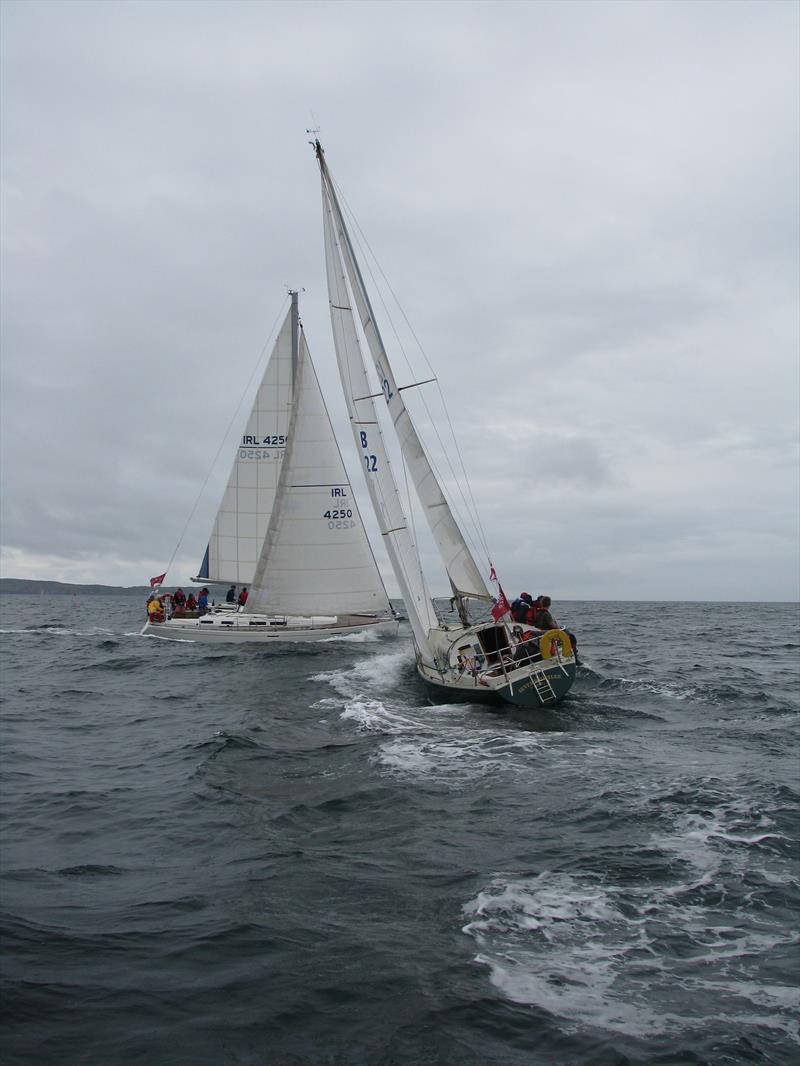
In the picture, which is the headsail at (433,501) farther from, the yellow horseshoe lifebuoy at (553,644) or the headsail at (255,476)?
the headsail at (255,476)

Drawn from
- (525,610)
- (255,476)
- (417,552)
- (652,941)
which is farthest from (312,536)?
(652,941)

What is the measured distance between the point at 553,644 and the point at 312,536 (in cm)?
1512

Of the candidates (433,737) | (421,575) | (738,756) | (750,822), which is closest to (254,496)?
(421,575)

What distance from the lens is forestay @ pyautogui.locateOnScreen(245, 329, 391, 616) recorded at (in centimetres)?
2881

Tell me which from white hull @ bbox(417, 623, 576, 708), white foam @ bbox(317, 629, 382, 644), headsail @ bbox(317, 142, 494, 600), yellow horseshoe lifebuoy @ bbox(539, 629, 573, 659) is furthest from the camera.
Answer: white foam @ bbox(317, 629, 382, 644)

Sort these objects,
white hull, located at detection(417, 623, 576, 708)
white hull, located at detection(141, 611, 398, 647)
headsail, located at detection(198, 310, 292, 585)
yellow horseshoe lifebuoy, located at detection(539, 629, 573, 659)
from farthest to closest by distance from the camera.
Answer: headsail, located at detection(198, 310, 292, 585)
white hull, located at detection(141, 611, 398, 647)
yellow horseshoe lifebuoy, located at detection(539, 629, 573, 659)
white hull, located at detection(417, 623, 576, 708)

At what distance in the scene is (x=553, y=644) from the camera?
15.2 meters

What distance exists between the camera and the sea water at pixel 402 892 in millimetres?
4559

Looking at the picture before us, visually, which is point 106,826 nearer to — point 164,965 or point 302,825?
point 302,825

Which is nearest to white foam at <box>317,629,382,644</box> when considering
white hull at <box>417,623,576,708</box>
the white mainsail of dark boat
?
the white mainsail of dark boat

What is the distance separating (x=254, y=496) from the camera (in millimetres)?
34094

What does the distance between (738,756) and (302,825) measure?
7080 millimetres

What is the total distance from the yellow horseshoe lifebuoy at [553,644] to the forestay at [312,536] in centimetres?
1494

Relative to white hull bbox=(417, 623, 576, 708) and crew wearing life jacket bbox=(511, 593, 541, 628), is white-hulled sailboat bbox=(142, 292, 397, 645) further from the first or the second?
white hull bbox=(417, 623, 576, 708)
